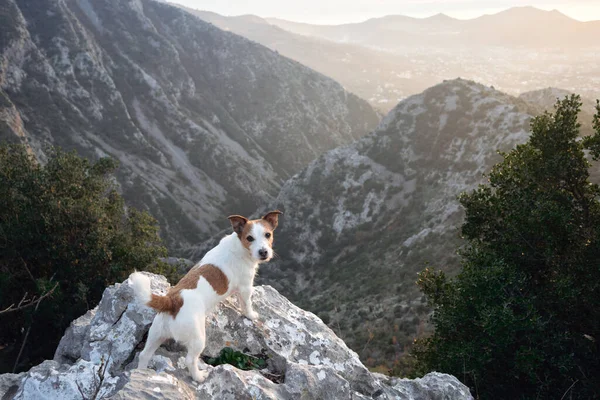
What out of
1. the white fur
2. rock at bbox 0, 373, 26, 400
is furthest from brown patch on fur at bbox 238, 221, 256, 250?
rock at bbox 0, 373, 26, 400

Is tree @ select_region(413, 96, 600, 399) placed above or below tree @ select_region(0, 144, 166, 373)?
above

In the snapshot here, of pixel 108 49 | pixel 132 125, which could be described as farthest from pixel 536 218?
Answer: pixel 108 49

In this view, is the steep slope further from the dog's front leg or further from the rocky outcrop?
the dog's front leg

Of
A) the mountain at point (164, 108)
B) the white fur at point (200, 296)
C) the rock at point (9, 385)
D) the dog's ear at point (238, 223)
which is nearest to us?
the white fur at point (200, 296)

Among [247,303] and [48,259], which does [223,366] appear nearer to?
[247,303]

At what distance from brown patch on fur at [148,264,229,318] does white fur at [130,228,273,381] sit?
8 centimetres

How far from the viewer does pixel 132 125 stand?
136 m

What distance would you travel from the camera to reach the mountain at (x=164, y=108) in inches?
4569

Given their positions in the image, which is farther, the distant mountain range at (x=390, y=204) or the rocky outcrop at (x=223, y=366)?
the distant mountain range at (x=390, y=204)

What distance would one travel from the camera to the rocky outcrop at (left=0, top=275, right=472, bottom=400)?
6.61 metres

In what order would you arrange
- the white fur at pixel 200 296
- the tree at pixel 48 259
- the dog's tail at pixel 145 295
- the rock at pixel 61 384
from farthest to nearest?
the tree at pixel 48 259
the white fur at pixel 200 296
the dog's tail at pixel 145 295
the rock at pixel 61 384

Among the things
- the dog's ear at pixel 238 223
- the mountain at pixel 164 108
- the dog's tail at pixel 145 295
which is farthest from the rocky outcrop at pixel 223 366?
the mountain at pixel 164 108

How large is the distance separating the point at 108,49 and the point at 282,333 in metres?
181

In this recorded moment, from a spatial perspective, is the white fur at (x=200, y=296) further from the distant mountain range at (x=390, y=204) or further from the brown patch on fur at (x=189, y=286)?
the distant mountain range at (x=390, y=204)
